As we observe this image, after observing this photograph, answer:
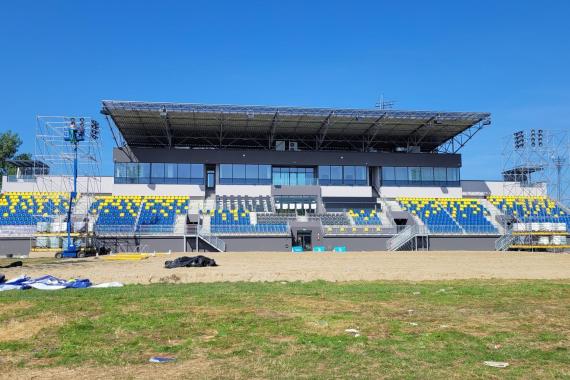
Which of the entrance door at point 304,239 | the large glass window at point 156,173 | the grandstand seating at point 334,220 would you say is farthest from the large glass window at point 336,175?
the large glass window at point 156,173

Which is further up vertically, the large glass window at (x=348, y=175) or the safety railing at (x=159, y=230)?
the large glass window at (x=348, y=175)

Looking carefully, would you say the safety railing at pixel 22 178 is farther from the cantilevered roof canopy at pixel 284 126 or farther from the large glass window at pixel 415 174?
the large glass window at pixel 415 174

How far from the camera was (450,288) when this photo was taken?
1723 centimetres

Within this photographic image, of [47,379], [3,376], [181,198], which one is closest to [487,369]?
[47,379]

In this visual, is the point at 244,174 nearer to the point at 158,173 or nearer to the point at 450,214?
the point at 158,173

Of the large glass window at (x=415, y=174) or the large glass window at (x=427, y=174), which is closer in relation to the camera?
the large glass window at (x=415, y=174)

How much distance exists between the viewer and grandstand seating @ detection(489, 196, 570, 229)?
60.9 meters

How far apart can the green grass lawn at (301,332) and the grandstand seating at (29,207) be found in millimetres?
40966

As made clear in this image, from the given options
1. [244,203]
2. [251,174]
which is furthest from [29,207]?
[251,174]

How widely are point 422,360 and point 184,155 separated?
5639 cm

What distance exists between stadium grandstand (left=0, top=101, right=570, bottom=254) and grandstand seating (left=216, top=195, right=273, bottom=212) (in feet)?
0.75

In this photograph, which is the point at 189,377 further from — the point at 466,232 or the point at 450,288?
the point at 466,232

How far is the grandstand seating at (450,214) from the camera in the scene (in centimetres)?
5625

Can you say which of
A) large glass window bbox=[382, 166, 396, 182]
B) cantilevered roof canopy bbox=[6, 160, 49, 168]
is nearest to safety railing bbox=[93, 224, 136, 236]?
cantilevered roof canopy bbox=[6, 160, 49, 168]
